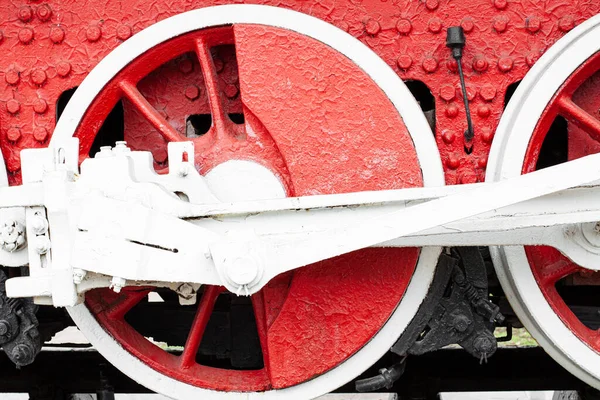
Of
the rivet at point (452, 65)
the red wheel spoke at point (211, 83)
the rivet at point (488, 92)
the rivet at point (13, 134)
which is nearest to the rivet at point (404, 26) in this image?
the rivet at point (452, 65)

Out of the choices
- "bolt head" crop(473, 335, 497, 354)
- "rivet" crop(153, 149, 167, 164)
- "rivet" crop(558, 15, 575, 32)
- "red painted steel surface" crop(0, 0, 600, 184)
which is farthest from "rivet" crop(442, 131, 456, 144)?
"rivet" crop(153, 149, 167, 164)

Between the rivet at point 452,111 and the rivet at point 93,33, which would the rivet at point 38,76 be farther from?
the rivet at point 452,111

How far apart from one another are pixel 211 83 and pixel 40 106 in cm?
43

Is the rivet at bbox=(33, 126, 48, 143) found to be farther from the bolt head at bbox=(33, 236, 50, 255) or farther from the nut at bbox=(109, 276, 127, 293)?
the nut at bbox=(109, 276, 127, 293)

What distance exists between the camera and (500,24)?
6.50 feet

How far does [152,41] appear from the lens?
1.96 meters

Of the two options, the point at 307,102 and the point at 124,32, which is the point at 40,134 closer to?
the point at 124,32

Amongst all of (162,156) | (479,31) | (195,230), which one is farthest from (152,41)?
(479,31)

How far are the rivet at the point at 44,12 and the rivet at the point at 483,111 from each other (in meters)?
1.06

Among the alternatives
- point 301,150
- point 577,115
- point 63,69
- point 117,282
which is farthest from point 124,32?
point 577,115

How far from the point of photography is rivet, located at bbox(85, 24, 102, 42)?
80.8 inches

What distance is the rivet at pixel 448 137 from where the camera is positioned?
2.00m

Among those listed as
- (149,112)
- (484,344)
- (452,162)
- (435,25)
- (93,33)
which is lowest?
(484,344)

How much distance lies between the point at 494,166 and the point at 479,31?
0.32 metres
